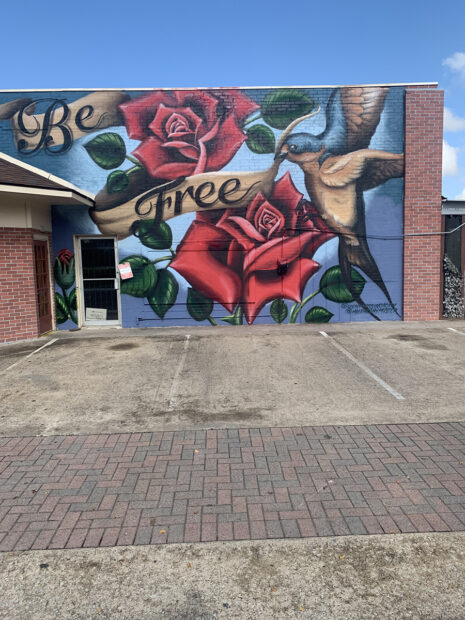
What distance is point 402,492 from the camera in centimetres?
454

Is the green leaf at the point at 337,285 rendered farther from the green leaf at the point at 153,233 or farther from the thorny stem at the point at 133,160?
the thorny stem at the point at 133,160

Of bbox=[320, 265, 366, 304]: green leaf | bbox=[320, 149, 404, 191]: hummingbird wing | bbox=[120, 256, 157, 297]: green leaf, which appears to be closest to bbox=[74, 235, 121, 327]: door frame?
bbox=[120, 256, 157, 297]: green leaf

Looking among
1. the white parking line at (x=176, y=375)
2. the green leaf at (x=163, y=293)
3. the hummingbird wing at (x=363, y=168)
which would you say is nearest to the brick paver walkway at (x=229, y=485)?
the white parking line at (x=176, y=375)

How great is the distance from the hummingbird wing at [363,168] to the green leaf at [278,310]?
131 inches

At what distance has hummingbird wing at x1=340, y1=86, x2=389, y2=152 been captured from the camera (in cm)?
1288

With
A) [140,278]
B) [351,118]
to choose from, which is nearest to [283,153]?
[351,118]

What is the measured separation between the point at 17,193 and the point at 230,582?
9480 millimetres

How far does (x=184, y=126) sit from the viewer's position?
1280cm

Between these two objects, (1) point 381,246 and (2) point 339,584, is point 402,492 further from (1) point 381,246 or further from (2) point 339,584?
(1) point 381,246

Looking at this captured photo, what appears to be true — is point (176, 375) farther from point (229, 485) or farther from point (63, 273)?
point (63, 273)

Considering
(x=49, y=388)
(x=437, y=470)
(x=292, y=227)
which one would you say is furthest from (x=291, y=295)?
(x=437, y=470)

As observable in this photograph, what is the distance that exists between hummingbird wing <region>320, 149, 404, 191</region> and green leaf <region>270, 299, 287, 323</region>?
332 centimetres

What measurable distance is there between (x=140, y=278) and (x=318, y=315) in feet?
15.8

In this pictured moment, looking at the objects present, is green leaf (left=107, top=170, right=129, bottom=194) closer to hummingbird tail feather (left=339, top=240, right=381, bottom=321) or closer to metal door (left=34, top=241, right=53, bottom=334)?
metal door (left=34, top=241, right=53, bottom=334)
